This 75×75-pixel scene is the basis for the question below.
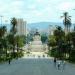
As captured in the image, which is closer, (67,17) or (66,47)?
(66,47)

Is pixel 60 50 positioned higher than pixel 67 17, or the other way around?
pixel 67 17

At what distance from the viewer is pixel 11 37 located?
147 m

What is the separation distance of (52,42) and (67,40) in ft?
121

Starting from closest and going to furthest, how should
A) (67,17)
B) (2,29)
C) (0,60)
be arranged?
(0,60) → (2,29) → (67,17)

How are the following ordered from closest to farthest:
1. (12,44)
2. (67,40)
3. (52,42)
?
(67,40), (12,44), (52,42)

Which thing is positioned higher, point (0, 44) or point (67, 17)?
point (67, 17)

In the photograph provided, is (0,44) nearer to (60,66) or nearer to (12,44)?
(12,44)

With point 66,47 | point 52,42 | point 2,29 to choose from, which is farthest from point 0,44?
point 52,42

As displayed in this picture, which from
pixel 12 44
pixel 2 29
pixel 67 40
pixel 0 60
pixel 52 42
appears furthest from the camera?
pixel 52 42

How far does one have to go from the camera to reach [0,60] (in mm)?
92938

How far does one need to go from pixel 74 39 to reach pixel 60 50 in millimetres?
19402

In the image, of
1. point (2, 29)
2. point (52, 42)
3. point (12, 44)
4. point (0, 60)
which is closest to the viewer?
point (0, 60)

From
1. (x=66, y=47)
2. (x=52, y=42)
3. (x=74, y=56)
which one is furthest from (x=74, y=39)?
(x=52, y=42)

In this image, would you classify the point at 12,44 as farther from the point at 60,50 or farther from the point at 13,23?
the point at 60,50
